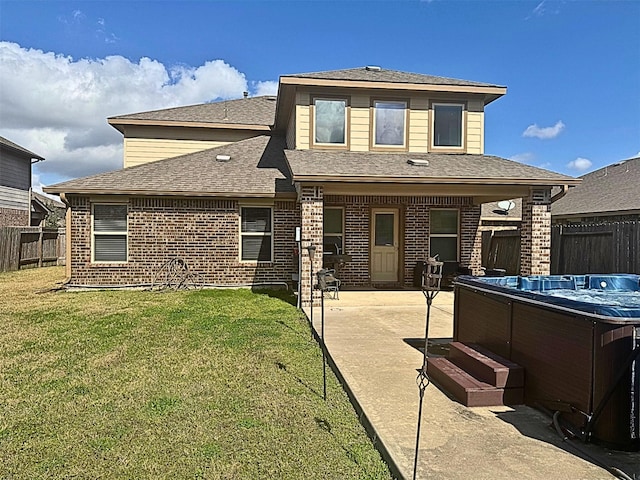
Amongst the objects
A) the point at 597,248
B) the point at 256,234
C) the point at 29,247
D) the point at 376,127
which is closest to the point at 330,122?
the point at 376,127

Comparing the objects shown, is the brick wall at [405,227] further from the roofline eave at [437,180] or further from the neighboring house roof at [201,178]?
the roofline eave at [437,180]

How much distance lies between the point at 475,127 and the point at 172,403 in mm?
10950

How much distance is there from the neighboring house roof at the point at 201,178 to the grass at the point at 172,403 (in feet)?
13.4

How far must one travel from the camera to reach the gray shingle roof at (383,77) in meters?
12.0

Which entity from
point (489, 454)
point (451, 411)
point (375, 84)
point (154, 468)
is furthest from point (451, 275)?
point (154, 468)

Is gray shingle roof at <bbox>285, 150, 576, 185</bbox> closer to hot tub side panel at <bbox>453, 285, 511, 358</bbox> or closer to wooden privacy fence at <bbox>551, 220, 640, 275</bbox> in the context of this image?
wooden privacy fence at <bbox>551, 220, 640, 275</bbox>

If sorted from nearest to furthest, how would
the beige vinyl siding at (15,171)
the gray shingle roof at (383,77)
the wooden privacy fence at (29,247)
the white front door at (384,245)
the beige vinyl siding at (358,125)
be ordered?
the gray shingle roof at (383,77), the beige vinyl siding at (358,125), the white front door at (384,245), the wooden privacy fence at (29,247), the beige vinyl siding at (15,171)

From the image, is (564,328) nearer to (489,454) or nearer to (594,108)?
(489,454)

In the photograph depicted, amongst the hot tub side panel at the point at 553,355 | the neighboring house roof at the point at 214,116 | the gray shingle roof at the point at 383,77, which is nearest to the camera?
the hot tub side panel at the point at 553,355

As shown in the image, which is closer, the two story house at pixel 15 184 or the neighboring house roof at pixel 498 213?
the neighboring house roof at pixel 498 213

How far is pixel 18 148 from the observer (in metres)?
23.6

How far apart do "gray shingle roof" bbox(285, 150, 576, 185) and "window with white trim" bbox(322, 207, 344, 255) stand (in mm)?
1719

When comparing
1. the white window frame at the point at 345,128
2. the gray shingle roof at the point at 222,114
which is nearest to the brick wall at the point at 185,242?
the white window frame at the point at 345,128

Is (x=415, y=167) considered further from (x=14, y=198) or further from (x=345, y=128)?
(x=14, y=198)
